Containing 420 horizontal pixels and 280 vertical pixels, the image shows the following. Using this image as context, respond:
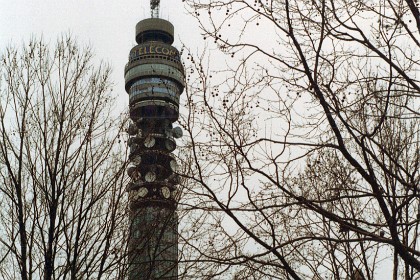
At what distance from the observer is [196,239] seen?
352 inches

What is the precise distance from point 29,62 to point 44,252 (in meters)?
3.55

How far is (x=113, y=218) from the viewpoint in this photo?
8.59 meters

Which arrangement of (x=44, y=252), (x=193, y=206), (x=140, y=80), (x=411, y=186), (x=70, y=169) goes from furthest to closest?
(x=140, y=80) → (x=70, y=169) → (x=44, y=252) → (x=193, y=206) → (x=411, y=186)

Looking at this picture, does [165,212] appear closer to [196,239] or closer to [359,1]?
[196,239]

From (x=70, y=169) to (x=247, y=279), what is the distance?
3.65m

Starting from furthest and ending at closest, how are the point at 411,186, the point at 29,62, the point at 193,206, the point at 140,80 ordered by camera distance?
1. the point at 140,80
2. the point at 29,62
3. the point at 193,206
4. the point at 411,186

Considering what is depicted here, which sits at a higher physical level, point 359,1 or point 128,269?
point 359,1

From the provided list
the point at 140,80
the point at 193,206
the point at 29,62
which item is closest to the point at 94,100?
the point at 29,62

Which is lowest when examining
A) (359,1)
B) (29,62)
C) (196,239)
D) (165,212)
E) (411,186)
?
(411,186)

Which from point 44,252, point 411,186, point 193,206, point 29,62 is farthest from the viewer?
point 29,62

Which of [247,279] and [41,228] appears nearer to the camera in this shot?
[247,279]

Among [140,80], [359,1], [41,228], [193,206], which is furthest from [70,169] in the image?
[140,80]

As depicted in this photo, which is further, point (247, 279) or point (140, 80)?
point (140, 80)

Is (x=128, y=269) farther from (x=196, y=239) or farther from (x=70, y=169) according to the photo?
(x=70, y=169)
